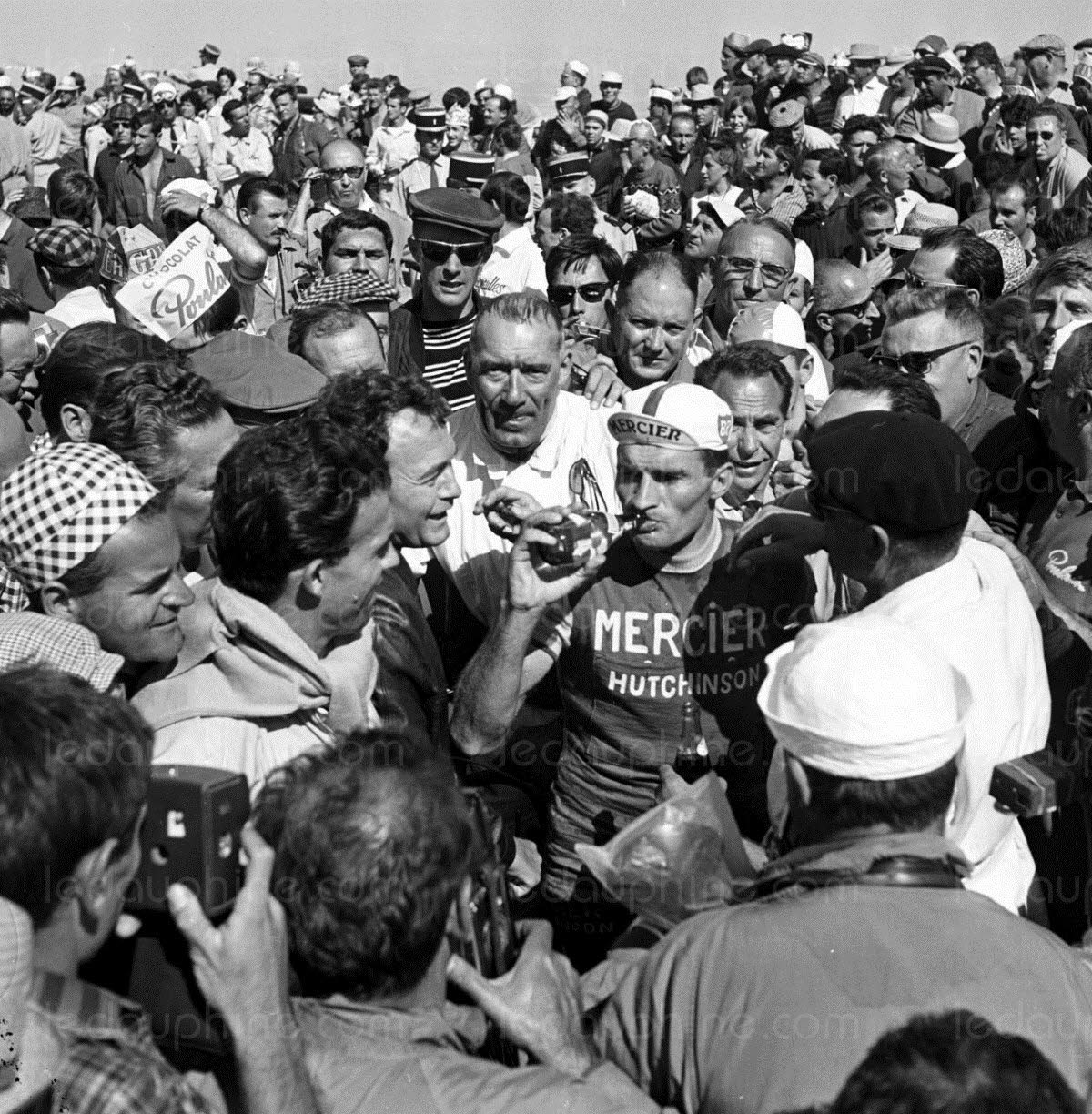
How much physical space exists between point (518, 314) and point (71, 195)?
482 cm

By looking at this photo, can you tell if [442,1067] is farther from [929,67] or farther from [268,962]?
[929,67]

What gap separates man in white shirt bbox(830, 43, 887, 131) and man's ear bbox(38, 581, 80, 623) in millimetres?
12385

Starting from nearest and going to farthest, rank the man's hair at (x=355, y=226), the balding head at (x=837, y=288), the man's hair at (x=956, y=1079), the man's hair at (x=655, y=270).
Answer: the man's hair at (x=956, y=1079) → the man's hair at (x=655, y=270) → the balding head at (x=837, y=288) → the man's hair at (x=355, y=226)

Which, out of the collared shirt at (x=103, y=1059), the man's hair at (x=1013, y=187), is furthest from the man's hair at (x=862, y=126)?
the collared shirt at (x=103, y=1059)

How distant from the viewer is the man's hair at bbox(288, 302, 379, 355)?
4883mm

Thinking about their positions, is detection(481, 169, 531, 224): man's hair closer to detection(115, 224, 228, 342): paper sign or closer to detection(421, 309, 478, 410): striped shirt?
detection(421, 309, 478, 410): striped shirt

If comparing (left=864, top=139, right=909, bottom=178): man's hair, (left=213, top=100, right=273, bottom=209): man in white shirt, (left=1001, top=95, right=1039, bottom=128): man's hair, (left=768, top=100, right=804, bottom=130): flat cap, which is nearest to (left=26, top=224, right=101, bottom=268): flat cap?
(left=864, top=139, right=909, bottom=178): man's hair

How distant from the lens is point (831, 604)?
3.48 meters

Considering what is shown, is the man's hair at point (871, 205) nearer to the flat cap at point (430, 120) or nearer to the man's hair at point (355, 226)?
the man's hair at point (355, 226)

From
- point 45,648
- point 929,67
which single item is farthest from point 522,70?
point 45,648

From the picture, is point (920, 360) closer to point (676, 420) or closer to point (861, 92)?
point (676, 420)

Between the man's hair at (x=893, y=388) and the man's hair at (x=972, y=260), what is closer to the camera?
the man's hair at (x=893, y=388)

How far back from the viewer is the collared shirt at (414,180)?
474 inches

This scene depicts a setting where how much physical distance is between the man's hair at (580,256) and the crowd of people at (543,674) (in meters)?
0.02
